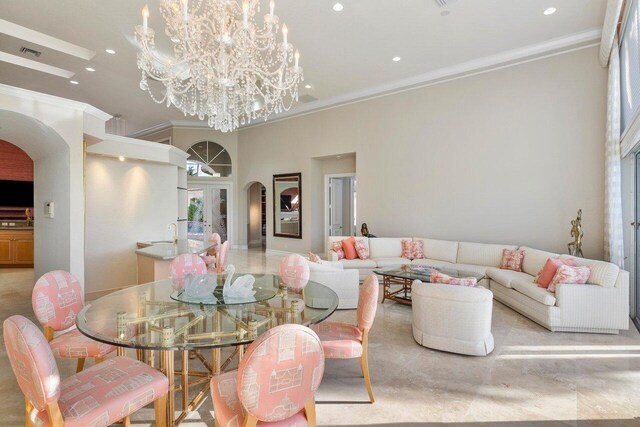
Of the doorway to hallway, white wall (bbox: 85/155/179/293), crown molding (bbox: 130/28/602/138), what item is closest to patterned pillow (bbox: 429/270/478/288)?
crown molding (bbox: 130/28/602/138)

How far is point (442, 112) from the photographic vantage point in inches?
250

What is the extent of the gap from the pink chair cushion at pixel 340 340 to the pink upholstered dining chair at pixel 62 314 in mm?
1456

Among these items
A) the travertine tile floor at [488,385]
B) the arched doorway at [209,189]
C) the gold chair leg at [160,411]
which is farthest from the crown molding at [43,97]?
the arched doorway at [209,189]

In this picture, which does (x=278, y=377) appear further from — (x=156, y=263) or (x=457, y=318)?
(x=156, y=263)

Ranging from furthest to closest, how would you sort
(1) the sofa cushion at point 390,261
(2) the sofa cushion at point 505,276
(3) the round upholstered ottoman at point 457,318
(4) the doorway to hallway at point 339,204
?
(4) the doorway to hallway at point 339,204 → (1) the sofa cushion at point 390,261 → (2) the sofa cushion at point 505,276 → (3) the round upholstered ottoman at point 457,318

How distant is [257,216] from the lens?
12.0 meters

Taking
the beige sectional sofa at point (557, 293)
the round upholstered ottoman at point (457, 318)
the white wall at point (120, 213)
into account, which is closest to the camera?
the round upholstered ottoman at point (457, 318)

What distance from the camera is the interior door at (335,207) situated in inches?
349

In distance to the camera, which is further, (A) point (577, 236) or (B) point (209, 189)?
(B) point (209, 189)

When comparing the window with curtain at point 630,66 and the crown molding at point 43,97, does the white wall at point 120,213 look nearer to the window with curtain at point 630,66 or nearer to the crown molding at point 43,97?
the crown molding at point 43,97

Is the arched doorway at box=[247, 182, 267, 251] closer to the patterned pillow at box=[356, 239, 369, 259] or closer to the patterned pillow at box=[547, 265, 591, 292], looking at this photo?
the patterned pillow at box=[356, 239, 369, 259]

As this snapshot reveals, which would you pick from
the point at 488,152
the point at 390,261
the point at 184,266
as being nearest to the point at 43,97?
the point at 184,266

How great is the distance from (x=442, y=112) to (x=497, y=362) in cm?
482

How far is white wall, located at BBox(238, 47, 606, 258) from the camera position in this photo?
4980mm
